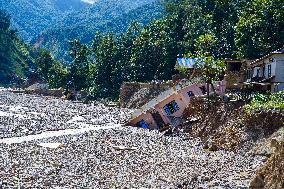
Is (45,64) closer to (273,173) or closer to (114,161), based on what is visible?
(114,161)

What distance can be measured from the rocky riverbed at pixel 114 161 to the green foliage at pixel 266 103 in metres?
3.76

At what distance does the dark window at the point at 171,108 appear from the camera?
59.6m

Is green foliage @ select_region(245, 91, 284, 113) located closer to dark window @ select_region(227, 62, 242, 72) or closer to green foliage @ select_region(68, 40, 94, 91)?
dark window @ select_region(227, 62, 242, 72)

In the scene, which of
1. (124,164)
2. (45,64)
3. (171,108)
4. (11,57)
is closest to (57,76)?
(45,64)

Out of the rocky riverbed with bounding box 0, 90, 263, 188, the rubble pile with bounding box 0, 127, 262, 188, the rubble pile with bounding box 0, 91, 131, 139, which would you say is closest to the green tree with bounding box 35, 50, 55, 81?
the rubble pile with bounding box 0, 91, 131, 139

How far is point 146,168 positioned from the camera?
35.0m

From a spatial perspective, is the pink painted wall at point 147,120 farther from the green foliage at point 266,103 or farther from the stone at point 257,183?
the stone at point 257,183

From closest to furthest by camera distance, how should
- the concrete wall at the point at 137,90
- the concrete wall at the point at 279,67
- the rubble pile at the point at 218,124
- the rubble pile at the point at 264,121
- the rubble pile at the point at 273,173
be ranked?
the rubble pile at the point at 273,173
the rubble pile at the point at 264,121
the rubble pile at the point at 218,124
the concrete wall at the point at 279,67
the concrete wall at the point at 137,90

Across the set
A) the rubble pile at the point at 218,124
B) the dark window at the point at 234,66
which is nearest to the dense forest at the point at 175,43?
the dark window at the point at 234,66

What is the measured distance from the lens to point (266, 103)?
41.5 metres

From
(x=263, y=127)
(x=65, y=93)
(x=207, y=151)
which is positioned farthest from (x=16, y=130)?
(x=65, y=93)

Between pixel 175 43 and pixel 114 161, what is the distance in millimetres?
59886

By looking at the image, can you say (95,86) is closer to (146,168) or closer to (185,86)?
(185,86)

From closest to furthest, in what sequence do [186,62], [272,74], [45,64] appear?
[272,74] < [186,62] < [45,64]
